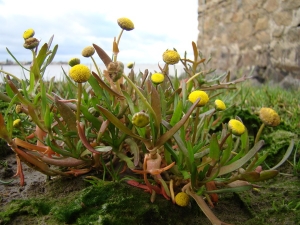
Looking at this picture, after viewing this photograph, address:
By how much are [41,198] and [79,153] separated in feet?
0.83

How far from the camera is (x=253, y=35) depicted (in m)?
6.50

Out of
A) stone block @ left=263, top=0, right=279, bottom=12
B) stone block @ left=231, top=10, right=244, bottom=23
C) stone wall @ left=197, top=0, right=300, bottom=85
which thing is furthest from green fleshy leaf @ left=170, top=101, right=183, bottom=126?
stone block @ left=231, top=10, right=244, bottom=23

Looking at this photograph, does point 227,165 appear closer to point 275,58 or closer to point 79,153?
point 79,153

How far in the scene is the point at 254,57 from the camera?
655cm

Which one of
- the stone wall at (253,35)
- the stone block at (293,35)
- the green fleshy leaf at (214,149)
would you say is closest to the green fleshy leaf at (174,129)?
the green fleshy leaf at (214,149)

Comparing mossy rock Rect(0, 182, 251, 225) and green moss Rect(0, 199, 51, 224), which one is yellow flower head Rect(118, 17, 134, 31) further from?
green moss Rect(0, 199, 51, 224)

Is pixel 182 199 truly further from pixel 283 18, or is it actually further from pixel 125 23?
pixel 283 18

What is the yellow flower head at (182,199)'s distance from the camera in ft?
3.81

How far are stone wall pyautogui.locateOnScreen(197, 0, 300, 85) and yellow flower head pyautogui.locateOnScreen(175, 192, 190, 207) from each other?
3305 millimetres

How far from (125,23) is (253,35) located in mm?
5640

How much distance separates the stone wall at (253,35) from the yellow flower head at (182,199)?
10.8ft

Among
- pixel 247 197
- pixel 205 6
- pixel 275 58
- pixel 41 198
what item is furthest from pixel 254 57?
pixel 41 198

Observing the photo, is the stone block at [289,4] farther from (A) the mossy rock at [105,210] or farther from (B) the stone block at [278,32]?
(A) the mossy rock at [105,210]

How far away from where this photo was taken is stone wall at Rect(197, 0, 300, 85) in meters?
5.18
